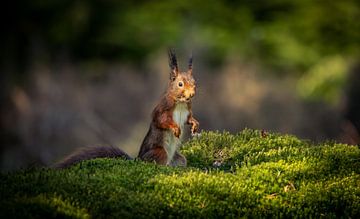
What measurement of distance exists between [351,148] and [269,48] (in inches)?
512

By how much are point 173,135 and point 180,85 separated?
2.06 ft

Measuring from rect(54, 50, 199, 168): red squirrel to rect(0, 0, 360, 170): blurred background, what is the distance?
1042 cm

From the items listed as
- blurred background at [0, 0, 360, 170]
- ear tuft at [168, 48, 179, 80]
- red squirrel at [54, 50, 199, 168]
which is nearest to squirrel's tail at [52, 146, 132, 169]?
red squirrel at [54, 50, 199, 168]

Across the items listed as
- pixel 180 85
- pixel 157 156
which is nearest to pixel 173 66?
pixel 180 85

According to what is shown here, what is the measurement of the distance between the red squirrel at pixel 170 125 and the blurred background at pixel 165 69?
1042cm

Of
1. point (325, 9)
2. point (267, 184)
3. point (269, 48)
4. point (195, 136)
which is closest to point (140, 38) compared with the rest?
point (269, 48)

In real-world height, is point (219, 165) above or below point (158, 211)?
above

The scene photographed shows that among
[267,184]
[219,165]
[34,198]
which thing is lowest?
[34,198]

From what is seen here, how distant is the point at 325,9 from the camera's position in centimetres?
2256

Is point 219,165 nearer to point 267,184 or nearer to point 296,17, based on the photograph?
point 267,184

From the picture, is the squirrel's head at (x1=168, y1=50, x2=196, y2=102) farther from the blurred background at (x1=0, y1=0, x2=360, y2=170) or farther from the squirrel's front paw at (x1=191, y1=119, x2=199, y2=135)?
the blurred background at (x1=0, y1=0, x2=360, y2=170)

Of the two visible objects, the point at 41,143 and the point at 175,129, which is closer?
the point at 175,129

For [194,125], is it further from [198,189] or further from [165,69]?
[165,69]

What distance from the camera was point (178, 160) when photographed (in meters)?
10.7
